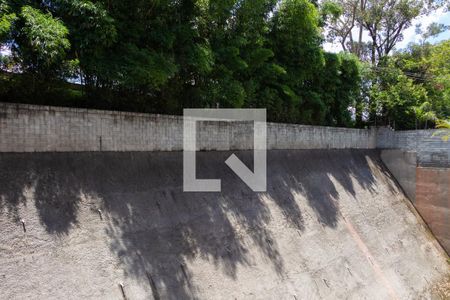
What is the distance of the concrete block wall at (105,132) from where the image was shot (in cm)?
461

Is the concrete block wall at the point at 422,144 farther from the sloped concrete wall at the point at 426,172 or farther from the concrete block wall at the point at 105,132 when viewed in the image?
the concrete block wall at the point at 105,132

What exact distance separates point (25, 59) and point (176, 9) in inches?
122

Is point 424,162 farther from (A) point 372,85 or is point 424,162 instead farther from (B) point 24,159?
(B) point 24,159

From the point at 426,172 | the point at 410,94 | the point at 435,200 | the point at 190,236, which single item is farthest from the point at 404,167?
the point at 190,236

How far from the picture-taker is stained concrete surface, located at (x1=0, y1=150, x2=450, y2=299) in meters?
3.92

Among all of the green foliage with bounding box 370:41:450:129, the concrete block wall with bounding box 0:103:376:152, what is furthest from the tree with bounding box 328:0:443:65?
the concrete block wall with bounding box 0:103:376:152

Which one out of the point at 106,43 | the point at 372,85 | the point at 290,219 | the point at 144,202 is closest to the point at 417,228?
the point at 290,219

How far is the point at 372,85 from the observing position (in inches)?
561

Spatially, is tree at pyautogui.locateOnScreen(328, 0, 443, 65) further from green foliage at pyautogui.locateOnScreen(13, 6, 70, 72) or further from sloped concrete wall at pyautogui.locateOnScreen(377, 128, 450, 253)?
green foliage at pyautogui.locateOnScreen(13, 6, 70, 72)

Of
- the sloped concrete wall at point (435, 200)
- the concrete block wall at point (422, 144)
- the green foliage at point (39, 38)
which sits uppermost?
the green foliage at point (39, 38)

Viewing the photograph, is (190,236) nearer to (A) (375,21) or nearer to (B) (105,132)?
(B) (105,132)

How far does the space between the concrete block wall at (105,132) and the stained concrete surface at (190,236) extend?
22 centimetres

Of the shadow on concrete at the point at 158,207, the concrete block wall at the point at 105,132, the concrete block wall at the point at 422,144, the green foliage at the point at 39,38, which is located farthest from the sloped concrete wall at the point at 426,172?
the green foliage at the point at 39,38

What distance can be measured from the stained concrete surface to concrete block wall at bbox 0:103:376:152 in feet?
0.71
